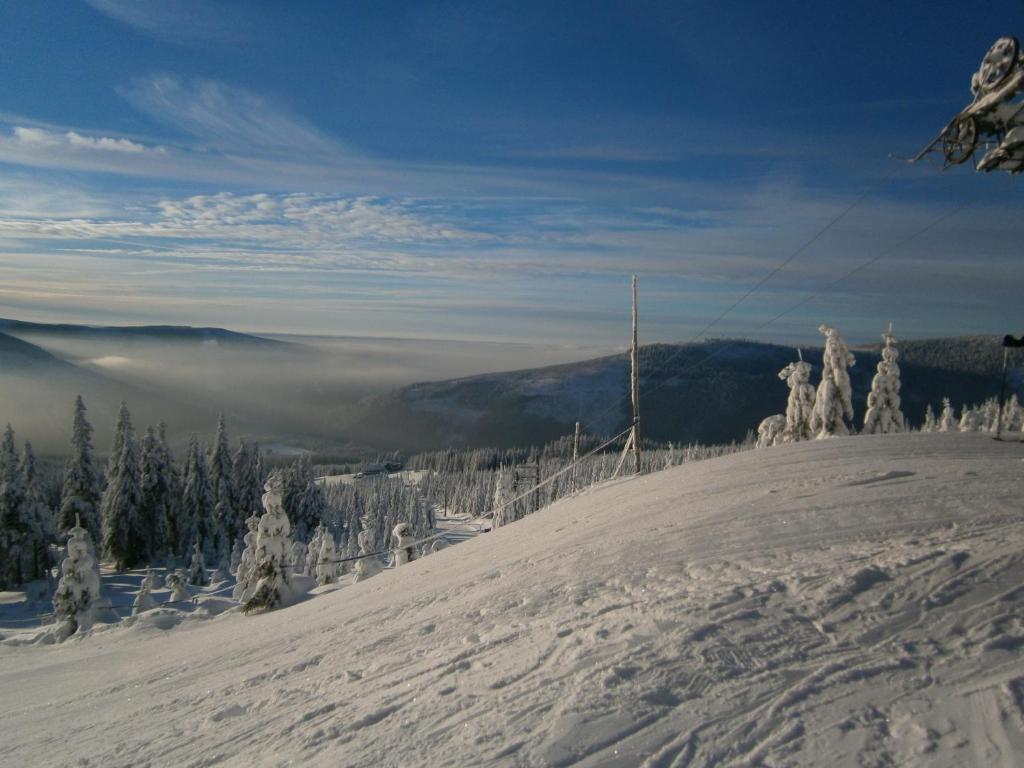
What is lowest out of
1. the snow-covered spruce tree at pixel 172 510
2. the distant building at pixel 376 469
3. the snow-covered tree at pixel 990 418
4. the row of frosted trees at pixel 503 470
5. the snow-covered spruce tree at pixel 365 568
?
the distant building at pixel 376 469

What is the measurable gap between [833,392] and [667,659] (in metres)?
28.3

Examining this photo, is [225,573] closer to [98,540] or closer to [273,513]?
[98,540]

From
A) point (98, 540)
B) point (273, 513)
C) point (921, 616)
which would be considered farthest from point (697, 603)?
point (98, 540)

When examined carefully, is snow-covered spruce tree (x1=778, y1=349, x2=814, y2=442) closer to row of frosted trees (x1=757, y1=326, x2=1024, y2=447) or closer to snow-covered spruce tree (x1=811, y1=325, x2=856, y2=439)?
row of frosted trees (x1=757, y1=326, x2=1024, y2=447)

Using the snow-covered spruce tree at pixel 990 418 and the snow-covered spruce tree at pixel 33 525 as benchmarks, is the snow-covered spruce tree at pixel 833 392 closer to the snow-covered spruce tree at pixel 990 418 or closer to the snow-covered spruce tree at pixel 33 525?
the snow-covered spruce tree at pixel 990 418

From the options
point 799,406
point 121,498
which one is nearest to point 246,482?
point 121,498

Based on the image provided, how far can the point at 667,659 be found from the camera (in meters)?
5.53

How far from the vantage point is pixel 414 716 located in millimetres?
5641

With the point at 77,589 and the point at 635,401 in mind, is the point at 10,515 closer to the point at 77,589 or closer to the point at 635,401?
the point at 77,589

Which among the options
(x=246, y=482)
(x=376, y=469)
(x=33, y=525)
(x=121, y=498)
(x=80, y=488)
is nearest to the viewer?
(x=33, y=525)

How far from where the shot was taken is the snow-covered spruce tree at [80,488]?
49.5m

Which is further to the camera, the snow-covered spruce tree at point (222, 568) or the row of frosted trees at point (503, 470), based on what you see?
the row of frosted trees at point (503, 470)

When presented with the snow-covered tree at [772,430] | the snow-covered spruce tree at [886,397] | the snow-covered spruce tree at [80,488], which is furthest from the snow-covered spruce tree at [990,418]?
the snow-covered spruce tree at [80,488]

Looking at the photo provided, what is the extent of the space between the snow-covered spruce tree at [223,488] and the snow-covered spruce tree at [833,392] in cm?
4917
